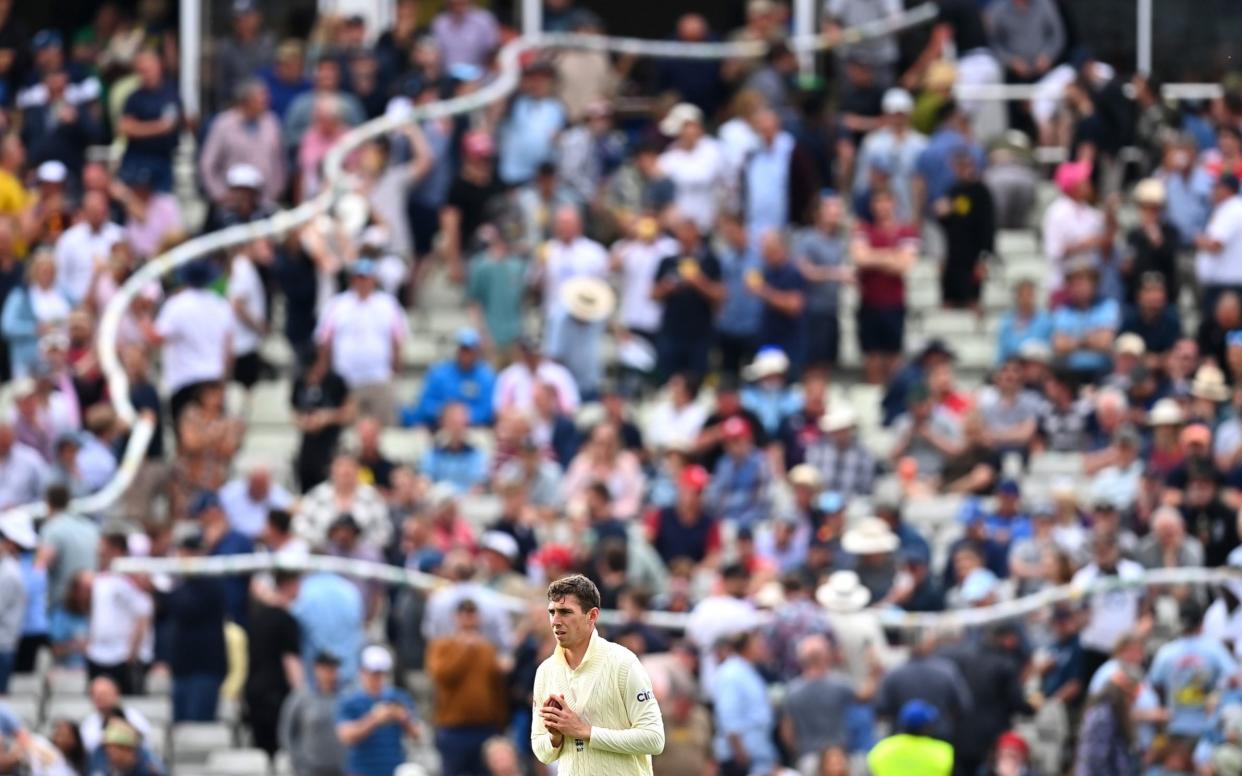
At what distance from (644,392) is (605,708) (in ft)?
46.2

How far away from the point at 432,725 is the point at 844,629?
8.88 ft

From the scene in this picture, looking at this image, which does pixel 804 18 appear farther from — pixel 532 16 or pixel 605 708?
pixel 605 708

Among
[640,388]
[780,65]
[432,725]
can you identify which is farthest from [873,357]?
[432,725]

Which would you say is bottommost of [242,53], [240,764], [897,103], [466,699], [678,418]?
[240,764]

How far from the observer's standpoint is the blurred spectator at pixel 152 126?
28.9 metres

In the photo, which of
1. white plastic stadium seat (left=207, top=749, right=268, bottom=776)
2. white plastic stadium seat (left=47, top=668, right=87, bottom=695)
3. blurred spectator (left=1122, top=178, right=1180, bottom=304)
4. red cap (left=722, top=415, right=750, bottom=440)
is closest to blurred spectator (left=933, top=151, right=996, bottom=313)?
blurred spectator (left=1122, top=178, right=1180, bottom=304)

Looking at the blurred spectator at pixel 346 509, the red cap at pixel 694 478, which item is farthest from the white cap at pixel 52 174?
the red cap at pixel 694 478

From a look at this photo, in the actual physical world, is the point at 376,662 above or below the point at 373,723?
above

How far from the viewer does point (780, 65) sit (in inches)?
1162

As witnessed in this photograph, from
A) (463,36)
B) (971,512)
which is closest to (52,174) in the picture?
(463,36)

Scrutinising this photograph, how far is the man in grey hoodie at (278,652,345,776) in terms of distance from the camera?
21.8 metres

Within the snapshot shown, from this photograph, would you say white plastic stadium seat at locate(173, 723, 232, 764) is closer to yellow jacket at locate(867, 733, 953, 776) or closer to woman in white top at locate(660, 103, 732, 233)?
yellow jacket at locate(867, 733, 953, 776)

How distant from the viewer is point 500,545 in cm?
2302

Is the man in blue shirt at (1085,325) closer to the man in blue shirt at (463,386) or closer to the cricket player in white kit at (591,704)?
the man in blue shirt at (463,386)
